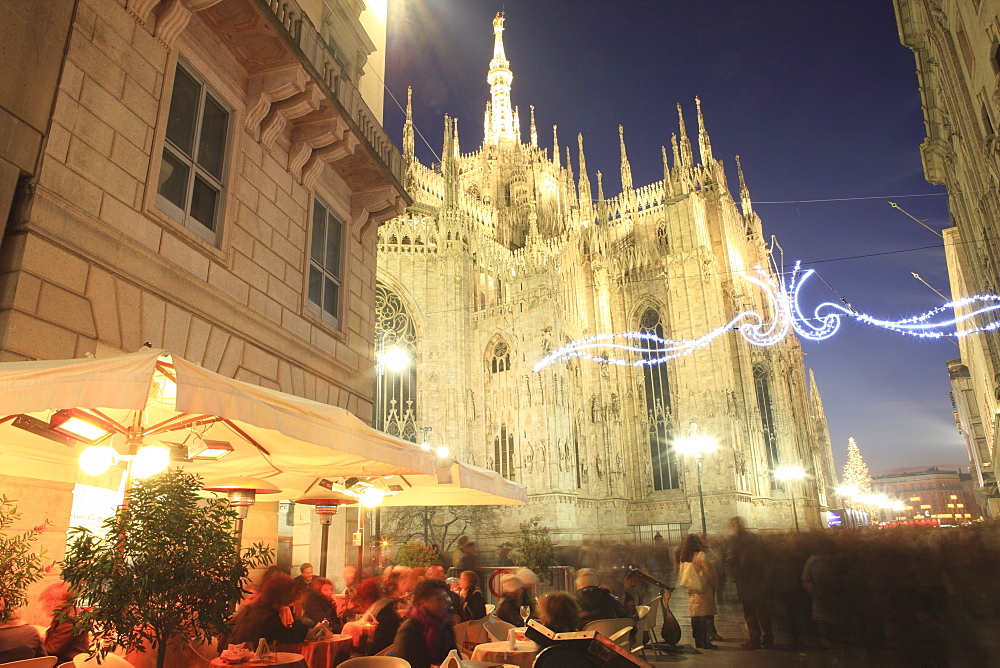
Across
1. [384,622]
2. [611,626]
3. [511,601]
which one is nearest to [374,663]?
[384,622]

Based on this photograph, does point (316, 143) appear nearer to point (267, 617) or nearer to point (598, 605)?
point (267, 617)

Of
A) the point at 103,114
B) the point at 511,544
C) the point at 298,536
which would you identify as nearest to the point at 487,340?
the point at 511,544

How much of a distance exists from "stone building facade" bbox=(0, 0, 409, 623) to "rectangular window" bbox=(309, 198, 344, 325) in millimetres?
33

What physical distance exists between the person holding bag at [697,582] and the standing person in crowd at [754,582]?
1.43 ft

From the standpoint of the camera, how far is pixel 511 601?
6.88 meters

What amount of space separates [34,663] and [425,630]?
2515 millimetres

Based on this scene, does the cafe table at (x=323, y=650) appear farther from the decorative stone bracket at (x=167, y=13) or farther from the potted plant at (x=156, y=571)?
the decorative stone bracket at (x=167, y=13)

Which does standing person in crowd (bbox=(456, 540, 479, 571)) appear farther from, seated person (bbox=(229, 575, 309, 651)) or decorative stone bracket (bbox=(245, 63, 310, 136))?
decorative stone bracket (bbox=(245, 63, 310, 136))

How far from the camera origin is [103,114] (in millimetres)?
5828

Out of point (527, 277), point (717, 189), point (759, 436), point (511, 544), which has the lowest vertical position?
point (511, 544)

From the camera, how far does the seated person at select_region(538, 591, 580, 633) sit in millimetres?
4703

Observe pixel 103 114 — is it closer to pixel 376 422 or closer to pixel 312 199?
pixel 312 199

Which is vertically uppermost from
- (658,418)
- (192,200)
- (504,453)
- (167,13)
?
(167,13)

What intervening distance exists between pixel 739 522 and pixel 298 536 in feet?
23.6
